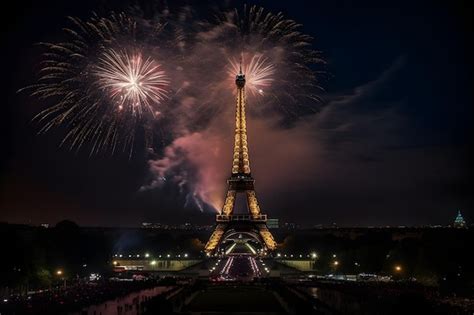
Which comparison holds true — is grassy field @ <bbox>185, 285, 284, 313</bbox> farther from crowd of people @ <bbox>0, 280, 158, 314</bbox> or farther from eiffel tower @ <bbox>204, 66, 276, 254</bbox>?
eiffel tower @ <bbox>204, 66, 276, 254</bbox>

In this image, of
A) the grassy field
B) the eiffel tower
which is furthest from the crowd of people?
the eiffel tower

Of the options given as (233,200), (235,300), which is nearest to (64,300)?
(235,300)

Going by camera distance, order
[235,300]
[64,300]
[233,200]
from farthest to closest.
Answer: [233,200] < [235,300] < [64,300]

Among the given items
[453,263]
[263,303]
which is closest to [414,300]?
[263,303]

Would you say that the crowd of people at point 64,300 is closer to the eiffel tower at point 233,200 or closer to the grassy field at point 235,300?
the grassy field at point 235,300

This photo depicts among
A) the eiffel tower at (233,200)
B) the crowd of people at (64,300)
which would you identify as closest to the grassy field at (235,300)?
the crowd of people at (64,300)

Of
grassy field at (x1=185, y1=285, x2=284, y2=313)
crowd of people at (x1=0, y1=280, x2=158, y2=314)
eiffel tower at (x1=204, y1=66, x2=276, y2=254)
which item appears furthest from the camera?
eiffel tower at (x1=204, y1=66, x2=276, y2=254)

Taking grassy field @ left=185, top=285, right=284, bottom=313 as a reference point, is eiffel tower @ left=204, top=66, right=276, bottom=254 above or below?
above

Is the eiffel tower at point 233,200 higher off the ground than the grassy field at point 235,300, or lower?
higher

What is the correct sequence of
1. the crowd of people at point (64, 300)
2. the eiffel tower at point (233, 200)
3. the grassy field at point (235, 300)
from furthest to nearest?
the eiffel tower at point (233, 200), the grassy field at point (235, 300), the crowd of people at point (64, 300)

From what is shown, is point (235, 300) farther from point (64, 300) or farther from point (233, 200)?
point (233, 200)
